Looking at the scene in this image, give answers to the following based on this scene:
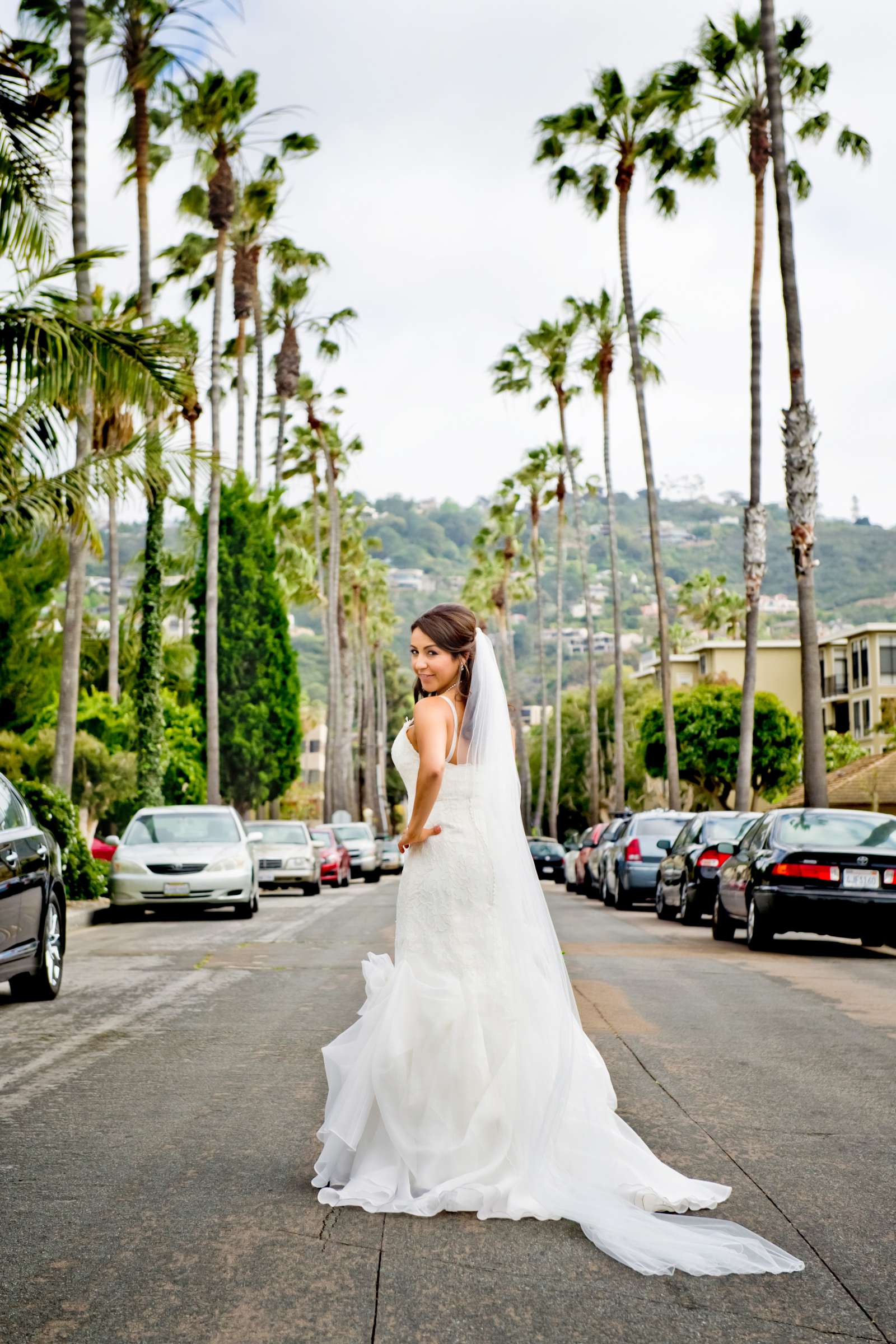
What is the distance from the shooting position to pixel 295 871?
30.0 m

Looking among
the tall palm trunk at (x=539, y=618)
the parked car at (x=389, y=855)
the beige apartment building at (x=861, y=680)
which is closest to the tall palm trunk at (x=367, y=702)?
the tall palm trunk at (x=539, y=618)

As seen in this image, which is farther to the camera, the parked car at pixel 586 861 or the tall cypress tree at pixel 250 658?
the tall cypress tree at pixel 250 658

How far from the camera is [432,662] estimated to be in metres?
5.58

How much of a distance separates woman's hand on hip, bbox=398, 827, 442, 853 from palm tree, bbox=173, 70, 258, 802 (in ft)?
92.3

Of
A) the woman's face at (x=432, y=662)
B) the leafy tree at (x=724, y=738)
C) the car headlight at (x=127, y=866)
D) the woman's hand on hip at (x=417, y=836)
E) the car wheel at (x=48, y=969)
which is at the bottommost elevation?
the car wheel at (x=48, y=969)

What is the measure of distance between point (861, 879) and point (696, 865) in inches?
210

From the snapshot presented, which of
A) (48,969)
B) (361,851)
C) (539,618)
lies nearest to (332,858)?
(361,851)

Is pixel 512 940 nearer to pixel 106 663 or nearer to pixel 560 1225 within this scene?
pixel 560 1225

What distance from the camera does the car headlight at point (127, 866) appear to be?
68.3 feet

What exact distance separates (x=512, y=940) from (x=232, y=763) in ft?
141

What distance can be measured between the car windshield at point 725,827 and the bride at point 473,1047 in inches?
600

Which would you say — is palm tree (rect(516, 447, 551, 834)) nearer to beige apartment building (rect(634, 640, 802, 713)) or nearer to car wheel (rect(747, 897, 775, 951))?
beige apartment building (rect(634, 640, 802, 713))

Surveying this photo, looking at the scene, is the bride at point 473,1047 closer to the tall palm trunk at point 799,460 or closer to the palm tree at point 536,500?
the tall palm trunk at point 799,460

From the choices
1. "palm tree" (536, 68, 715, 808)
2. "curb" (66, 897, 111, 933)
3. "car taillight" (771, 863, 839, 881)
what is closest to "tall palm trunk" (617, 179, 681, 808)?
"palm tree" (536, 68, 715, 808)
